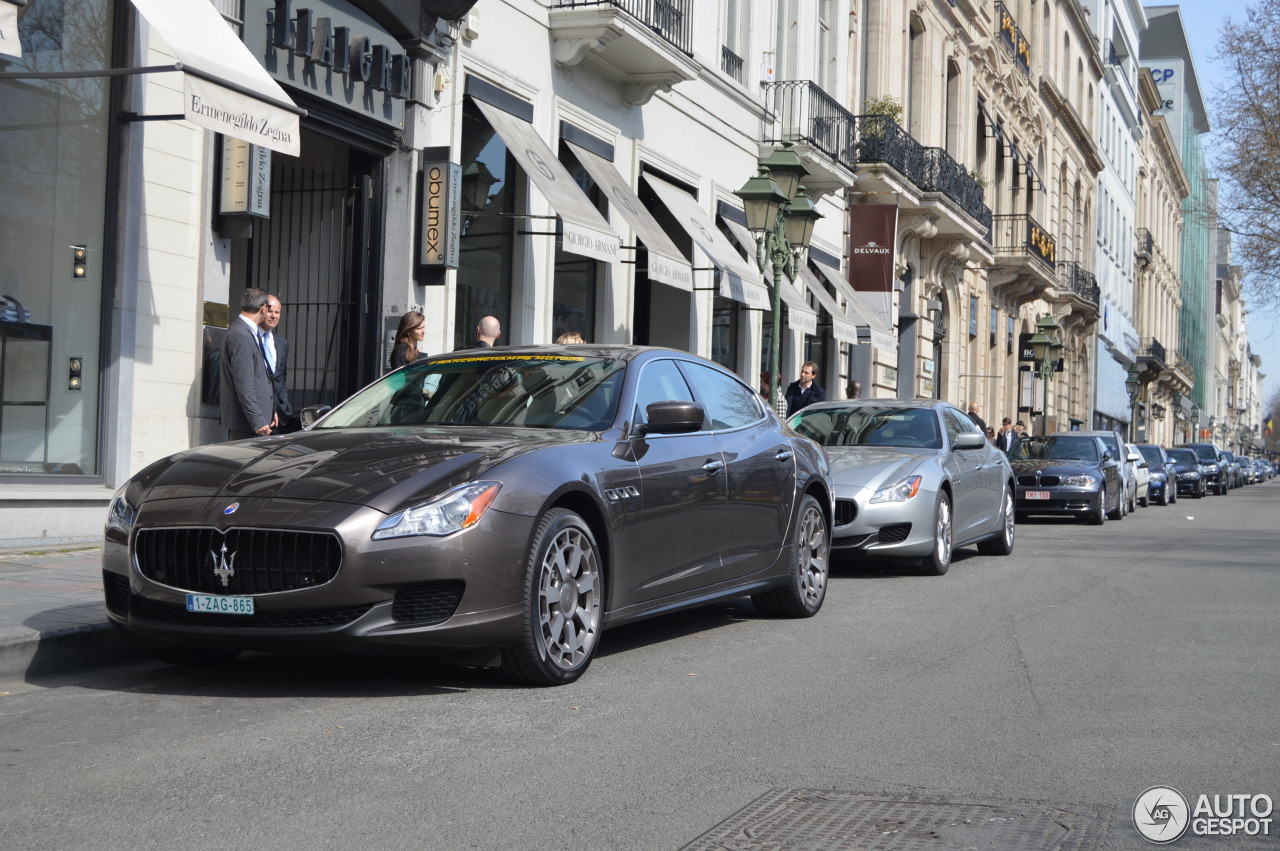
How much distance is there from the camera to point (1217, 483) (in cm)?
5009

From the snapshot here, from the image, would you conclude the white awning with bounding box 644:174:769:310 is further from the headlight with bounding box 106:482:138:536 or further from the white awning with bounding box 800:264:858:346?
the headlight with bounding box 106:482:138:536

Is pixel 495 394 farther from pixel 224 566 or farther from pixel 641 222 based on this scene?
pixel 641 222

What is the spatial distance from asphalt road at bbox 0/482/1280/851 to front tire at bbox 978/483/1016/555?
5.84m

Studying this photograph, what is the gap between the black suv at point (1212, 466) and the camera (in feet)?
160

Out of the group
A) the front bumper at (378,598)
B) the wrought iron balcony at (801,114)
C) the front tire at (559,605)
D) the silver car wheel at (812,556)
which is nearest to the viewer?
the front bumper at (378,598)

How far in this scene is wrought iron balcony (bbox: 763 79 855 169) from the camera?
24797 mm

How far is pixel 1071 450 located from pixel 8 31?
18595 mm

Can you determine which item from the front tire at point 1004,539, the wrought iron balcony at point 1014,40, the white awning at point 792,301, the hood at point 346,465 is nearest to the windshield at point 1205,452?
the wrought iron balcony at point 1014,40

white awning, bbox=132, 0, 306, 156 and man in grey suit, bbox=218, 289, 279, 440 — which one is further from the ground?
white awning, bbox=132, 0, 306, 156

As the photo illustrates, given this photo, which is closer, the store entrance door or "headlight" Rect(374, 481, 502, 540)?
"headlight" Rect(374, 481, 502, 540)

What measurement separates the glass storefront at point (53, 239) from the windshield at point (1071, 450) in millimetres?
16338

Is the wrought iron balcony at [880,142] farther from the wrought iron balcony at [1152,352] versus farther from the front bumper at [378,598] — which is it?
the wrought iron balcony at [1152,352]

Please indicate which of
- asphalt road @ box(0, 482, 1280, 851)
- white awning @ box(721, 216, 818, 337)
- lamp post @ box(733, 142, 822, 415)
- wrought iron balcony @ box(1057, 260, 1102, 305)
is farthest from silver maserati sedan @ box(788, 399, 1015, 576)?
wrought iron balcony @ box(1057, 260, 1102, 305)

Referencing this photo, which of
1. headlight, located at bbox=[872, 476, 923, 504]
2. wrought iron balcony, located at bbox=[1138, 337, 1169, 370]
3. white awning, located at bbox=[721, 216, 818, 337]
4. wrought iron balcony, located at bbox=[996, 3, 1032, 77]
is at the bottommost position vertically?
headlight, located at bbox=[872, 476, 923, 504]
